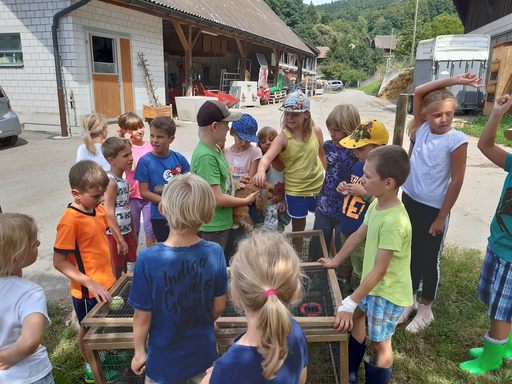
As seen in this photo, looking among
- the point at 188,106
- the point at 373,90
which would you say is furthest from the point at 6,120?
the point at 373,90

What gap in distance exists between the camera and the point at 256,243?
132cm

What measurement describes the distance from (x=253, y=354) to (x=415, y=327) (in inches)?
87.0

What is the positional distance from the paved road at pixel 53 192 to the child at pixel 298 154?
6.04ft

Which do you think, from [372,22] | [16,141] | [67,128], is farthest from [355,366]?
[372,22]

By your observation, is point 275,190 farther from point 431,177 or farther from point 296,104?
point 431,177

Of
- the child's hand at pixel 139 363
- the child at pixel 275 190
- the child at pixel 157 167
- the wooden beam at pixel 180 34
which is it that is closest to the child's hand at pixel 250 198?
the child at pixel 275 190

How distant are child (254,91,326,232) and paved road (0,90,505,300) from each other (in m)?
1.84

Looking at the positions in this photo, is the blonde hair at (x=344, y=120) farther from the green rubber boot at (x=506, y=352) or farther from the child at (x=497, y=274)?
the green rubber boot at (x=506, y=352)

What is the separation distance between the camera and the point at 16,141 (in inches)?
371

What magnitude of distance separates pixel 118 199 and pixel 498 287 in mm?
2842

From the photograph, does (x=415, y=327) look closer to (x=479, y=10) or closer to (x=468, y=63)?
(x=468, y=63)

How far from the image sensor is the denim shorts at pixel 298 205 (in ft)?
11.2

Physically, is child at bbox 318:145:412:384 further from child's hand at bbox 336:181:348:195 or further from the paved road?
the paved road

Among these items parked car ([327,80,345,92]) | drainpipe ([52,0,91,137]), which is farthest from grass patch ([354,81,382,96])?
drainpipe ([52,0,91,137])
